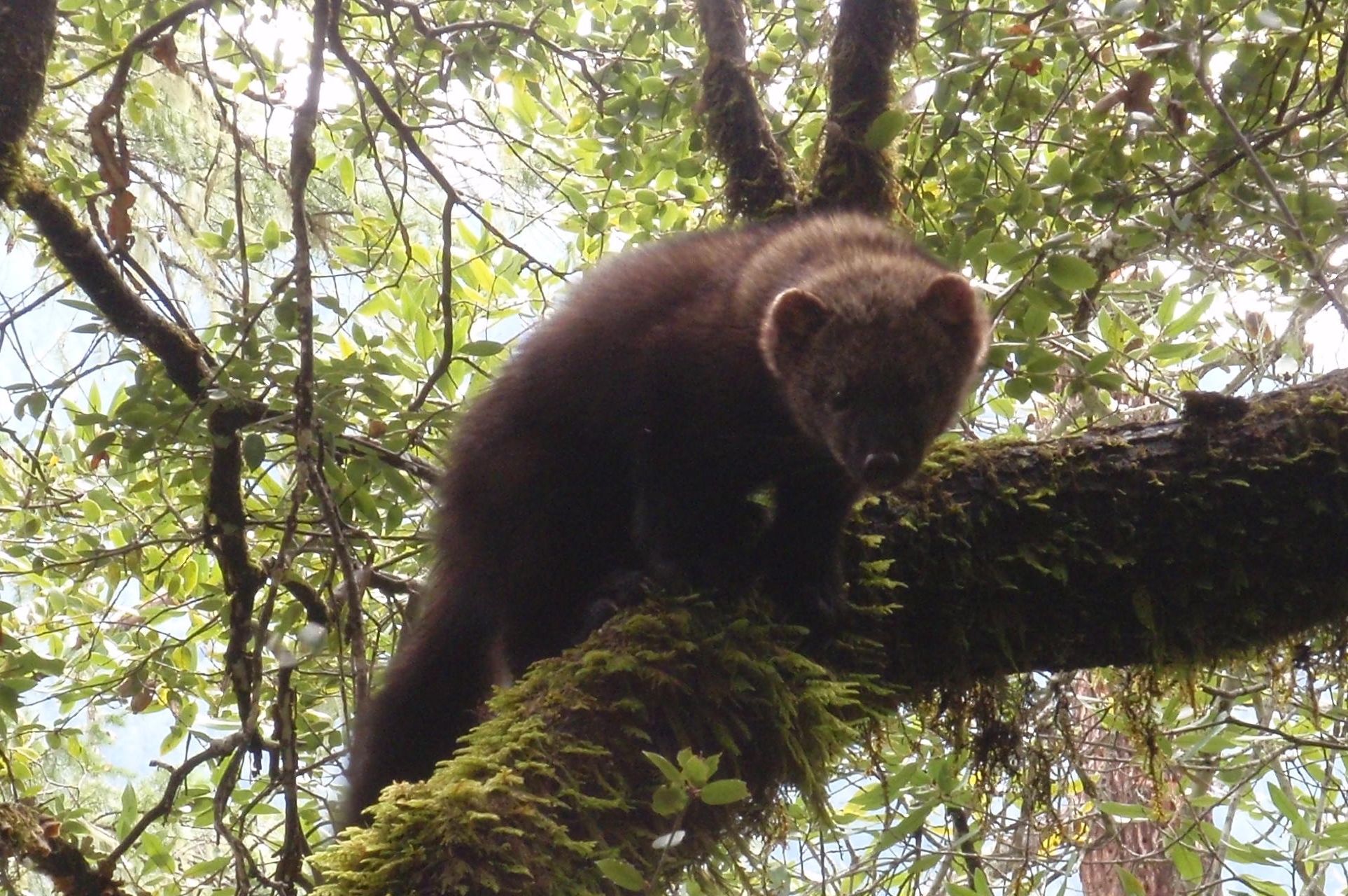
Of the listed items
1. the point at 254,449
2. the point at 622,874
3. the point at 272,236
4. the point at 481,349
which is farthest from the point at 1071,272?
the point at 272,236

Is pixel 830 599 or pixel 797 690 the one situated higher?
pixel 830 599

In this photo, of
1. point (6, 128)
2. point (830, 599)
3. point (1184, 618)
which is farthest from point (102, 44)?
point (1184, 618)

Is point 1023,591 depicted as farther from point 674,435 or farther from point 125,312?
point 125,312

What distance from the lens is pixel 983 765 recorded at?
355cm

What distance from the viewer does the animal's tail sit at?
135 inches

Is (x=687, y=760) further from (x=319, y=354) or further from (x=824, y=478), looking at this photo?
(x=319, y=354)

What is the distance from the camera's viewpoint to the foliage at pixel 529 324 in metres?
3.70

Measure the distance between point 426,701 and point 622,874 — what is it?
1777 millimetres

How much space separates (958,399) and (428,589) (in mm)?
1987

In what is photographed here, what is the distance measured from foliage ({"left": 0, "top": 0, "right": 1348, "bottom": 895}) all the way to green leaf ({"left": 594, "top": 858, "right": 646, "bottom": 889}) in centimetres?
76

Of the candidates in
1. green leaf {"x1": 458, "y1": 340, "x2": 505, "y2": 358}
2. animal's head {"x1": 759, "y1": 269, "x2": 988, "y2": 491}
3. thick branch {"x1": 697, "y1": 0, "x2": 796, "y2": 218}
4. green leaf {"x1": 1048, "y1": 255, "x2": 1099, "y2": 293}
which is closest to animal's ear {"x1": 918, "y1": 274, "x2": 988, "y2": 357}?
animal's head {"x1": 759, "y1": 269, "x2": 988, "y2": 491}

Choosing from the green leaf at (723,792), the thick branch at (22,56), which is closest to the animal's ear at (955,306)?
the green leaf at (723,792)

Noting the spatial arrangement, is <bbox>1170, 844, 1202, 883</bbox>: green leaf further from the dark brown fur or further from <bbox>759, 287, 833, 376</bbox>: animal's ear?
<bbox>759, 287, 833, 376</bbox>: animal's ear

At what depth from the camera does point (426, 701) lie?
363cm
